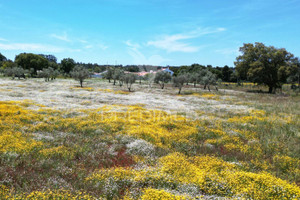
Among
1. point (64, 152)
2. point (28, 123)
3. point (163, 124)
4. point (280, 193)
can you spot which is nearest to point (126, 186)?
point (64, 152)

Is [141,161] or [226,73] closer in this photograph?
[141,161]

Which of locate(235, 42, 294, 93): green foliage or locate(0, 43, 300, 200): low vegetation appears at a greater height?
locate(235, 42, 294, 93): green foliage

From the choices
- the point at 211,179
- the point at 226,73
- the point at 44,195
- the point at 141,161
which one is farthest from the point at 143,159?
the point at 226,73

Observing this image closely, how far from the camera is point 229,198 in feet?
24.1

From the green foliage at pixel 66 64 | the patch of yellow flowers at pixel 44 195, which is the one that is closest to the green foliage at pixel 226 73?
the green foliage at pixel 66 64

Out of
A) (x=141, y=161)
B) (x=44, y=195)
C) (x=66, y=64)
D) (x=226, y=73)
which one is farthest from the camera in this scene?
(x=226, y=73)

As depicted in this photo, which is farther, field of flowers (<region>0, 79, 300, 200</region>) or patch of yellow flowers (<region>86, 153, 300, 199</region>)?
field of flowers (<region>0, 79, 300, 200</region>)

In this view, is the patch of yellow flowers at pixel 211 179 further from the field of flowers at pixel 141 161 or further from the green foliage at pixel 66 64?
the green foliage at pixel 66 64

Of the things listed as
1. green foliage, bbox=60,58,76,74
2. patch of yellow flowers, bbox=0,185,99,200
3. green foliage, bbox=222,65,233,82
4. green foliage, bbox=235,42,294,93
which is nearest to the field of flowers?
patch of yellow flowers, bbox=0,185,99,200

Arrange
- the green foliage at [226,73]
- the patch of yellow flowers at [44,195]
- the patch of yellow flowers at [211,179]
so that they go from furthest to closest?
the green foliage at [226,73] < the patch of yellow flowers at [211,179] < the patch of yellow flowers at [44,195]

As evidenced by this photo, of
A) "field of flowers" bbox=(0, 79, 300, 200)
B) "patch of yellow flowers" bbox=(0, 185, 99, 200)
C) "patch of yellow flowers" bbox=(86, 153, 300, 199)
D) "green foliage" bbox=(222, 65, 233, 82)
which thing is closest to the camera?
"patch of yellow flowers" bbox=(0, 185, 99, 200)

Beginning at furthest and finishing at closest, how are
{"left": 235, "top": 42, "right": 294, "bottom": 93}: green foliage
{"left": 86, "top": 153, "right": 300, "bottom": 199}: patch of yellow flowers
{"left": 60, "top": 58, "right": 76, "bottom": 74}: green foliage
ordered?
{"left": 60, "top": 58, "right": 76, "bottom": 74}: green foliage, {"left": 235, "top": 42, "right": 294, "bottom": 93}: green foliage, {"left": 86, "top": 153, "right": 300, "bottom": 199}: patch of yellow flowers

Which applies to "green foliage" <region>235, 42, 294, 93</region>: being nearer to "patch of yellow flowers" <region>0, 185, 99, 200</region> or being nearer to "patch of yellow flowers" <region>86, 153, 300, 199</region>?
"patch of yellow flowers" <region>86, 153, 300, 199</region>

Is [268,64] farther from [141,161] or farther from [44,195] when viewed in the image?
[44,195]
